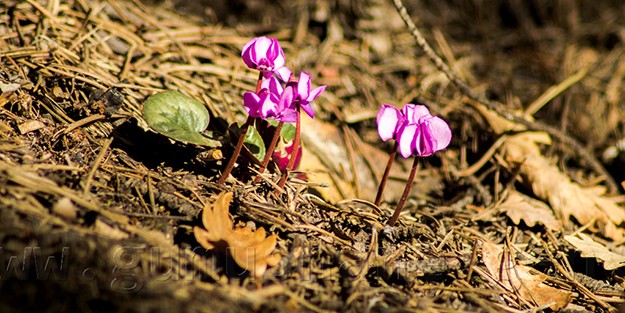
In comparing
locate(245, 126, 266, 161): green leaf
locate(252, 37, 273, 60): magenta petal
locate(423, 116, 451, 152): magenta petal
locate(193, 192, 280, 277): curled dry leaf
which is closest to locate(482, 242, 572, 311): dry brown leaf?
locate(423, 116, 451, 152): magenta petal

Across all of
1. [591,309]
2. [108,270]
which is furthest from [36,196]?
[591,309]

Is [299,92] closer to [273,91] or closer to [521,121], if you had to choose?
[273,91]

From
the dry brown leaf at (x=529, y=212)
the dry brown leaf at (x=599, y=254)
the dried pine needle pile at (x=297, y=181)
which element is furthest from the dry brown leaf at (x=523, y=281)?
the dry brown leaf at (x=529, y=212)

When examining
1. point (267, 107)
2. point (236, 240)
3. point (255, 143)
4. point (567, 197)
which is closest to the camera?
point (236, 240)

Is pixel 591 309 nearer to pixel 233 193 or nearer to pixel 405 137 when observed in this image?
pixel 405 137

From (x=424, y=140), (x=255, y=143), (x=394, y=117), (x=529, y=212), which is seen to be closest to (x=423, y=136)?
(x=424, y=140)

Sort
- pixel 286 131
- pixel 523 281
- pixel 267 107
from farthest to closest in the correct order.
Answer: pixel 286 131 < pixel 523 281 < pixel 267 107
